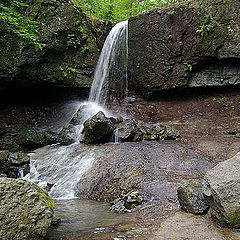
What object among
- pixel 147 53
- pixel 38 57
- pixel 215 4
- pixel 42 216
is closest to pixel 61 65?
pixel 38 57

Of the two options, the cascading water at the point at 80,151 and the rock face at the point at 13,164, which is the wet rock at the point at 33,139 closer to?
the cascading water at the point at 80,151

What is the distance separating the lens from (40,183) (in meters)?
5.80

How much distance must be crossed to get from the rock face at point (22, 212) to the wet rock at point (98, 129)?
5.17 m

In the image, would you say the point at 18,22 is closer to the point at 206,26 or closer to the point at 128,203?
→ the point at 128,203

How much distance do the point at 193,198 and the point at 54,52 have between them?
9.24 metres

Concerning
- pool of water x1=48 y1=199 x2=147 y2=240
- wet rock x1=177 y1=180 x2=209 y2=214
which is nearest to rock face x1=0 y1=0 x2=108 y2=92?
pool of water x1=48 y1=199 x2=147 y2=240

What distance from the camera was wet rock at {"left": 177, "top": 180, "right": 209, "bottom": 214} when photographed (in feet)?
9.73

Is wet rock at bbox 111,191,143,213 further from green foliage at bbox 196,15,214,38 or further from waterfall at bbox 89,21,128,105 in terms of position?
green foliage at bbox 196,15,214,38

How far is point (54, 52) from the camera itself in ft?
34.0

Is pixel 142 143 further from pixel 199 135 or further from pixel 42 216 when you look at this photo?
pixel 42 216

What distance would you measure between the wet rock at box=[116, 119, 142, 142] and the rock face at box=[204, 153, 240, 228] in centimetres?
502

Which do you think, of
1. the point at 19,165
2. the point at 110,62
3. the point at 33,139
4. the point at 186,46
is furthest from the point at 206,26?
the point at 19,165

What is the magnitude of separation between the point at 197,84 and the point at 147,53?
2946 mm

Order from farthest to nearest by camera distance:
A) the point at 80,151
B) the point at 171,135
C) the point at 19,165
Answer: the point at 171,135 < the point at 80,151 < the point at 19,165
